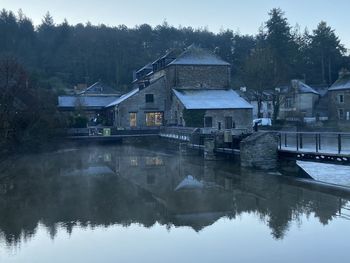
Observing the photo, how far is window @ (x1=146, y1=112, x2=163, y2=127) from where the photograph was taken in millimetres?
50688

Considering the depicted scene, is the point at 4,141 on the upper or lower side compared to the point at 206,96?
lower

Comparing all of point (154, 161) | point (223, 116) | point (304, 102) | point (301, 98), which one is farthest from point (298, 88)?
point (154, 161)

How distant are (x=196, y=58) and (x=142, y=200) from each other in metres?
37.1

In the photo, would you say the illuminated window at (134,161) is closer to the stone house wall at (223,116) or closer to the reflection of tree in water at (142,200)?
the reflection of tree in water at (142,200)

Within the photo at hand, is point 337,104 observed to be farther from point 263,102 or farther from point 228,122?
point 228,122

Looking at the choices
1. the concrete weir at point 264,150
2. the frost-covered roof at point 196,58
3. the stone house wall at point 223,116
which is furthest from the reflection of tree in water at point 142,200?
the frost-covered roof at point 196,58

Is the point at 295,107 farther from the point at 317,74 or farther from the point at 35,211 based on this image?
the point at 35,211

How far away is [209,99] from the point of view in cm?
4694

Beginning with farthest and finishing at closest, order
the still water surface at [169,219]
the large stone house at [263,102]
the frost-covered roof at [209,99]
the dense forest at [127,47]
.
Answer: the dense forest at [127,47] → the large stone house at [263,102] → the frost-covered roof at [209,99] → the still water surface at [169,219]

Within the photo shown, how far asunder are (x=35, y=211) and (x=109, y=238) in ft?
14.0

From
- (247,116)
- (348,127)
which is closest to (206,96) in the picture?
(247,116)

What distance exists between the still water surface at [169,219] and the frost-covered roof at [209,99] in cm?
2250

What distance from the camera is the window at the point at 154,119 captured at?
50.7 m

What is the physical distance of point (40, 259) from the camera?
32.6 feet
